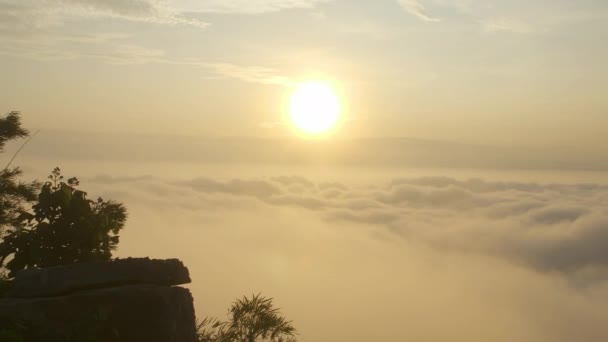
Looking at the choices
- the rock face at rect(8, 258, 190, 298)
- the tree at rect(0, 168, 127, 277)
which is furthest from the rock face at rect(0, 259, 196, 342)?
the tree at rect(0, 168, 127, 277)

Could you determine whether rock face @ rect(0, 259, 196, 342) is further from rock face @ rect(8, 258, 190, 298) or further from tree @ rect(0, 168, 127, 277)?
tree @ rect(0, 168, 127, 277)

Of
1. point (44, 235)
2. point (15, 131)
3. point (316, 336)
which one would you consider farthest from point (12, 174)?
point (316, 336)

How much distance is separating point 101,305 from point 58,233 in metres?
5.41

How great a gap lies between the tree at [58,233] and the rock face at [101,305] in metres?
3.49

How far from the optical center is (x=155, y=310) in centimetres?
1697

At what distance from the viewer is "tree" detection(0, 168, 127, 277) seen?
67.0 ft

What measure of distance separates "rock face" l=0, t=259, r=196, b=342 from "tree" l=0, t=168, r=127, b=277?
349 centimetres

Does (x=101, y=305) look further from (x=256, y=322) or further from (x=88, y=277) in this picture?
(x=256, y=322)

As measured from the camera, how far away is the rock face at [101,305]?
15906 millimetres

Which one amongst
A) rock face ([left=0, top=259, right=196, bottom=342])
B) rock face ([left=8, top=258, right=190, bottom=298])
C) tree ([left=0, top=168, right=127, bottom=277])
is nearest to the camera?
rock face ([left=0, top=259, right=196, bottom=342])

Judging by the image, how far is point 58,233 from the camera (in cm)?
2075

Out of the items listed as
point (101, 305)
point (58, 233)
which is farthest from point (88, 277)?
point (58, 233)

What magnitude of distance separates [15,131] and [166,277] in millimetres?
11750

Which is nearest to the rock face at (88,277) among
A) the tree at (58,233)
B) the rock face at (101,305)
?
the rock face at (101,305)
